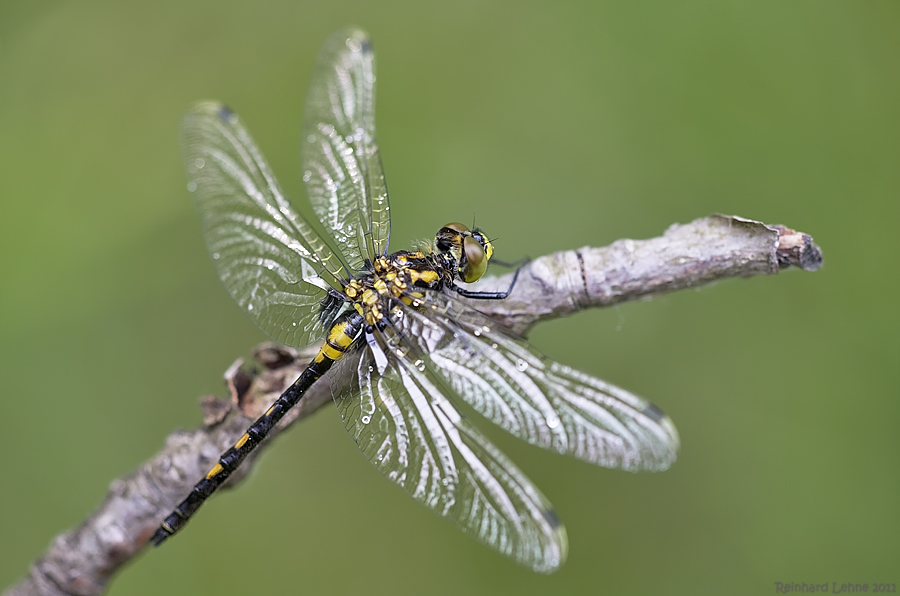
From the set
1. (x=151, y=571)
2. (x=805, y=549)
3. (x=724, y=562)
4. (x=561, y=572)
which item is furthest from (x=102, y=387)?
(x=805, y=549)

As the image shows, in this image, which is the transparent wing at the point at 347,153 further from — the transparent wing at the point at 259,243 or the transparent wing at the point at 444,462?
the transparent wing at the point at 444,462

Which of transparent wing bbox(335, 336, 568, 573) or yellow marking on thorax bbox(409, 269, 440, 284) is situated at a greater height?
yellow marking on thorax bbox(409, 269, 440, 284)

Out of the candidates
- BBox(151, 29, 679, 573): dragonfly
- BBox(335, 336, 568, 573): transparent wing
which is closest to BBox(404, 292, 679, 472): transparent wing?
BBox(151, 29, 679, 573): dragonfly

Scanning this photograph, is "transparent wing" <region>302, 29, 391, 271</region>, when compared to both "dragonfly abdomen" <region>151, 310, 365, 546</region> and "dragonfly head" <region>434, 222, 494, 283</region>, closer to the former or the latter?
"dragonfly head" <region>434, 222, 494, 283</region>

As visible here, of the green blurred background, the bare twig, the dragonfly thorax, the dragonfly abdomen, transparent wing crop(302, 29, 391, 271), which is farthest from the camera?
the green blurred background

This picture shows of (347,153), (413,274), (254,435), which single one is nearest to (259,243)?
(347,153)

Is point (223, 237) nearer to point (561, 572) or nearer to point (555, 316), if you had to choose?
point (555, 316)

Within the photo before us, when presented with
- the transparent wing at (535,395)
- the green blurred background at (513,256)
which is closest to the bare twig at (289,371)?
the transparent wing at (535,395)
